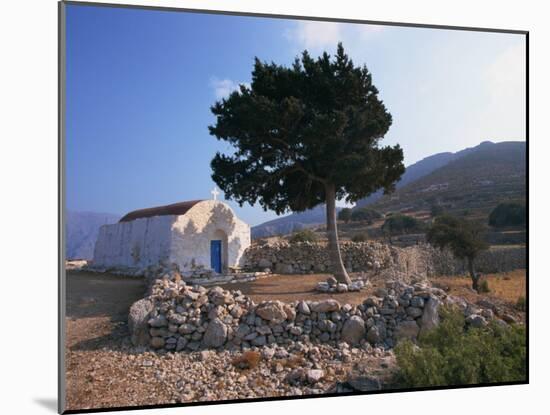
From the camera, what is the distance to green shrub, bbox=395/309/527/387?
6309mm

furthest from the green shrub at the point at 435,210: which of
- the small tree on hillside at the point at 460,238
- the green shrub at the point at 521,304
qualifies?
the green shrub at the point at 521,304

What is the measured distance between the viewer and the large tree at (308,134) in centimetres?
952

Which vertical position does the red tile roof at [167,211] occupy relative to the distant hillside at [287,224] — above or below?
above

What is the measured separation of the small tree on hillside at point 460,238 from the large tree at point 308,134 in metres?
1.71

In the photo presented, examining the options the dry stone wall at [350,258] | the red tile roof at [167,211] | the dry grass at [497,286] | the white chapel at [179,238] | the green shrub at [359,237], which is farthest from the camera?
the green shrub at [359,237]

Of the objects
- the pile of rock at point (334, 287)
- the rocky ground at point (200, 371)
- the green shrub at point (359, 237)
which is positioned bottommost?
the rocky ground at point (200, 371)

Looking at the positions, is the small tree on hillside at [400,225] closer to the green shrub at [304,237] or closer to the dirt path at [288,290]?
the green shrub at [304,237]

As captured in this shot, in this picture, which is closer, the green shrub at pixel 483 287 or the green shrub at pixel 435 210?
the green shrub at pixel 483 287

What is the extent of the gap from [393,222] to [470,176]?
362cm

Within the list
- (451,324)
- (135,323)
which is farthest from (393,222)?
(135,323)

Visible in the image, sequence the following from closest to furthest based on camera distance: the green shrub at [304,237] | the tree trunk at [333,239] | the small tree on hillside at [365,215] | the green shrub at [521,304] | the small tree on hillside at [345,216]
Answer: the green shrub at [521,304], the tree trunk at [333,239], the green shrub at [304,237], the small tree on hillside at [345,216], the small tree on hillside at [365,215]

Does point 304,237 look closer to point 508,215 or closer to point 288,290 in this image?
point 288,290

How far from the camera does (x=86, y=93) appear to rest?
6.48m

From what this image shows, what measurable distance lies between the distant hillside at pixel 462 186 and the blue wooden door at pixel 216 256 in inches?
309
